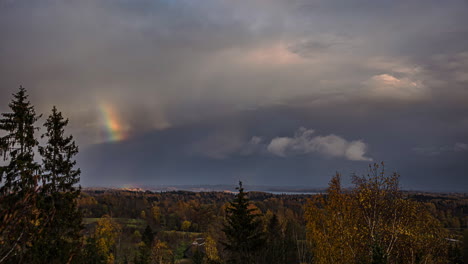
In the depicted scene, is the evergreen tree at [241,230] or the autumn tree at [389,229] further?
the evergreen tree at [241,230]

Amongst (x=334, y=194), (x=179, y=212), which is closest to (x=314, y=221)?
(x=334, y=194)

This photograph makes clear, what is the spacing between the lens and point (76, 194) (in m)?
33.3

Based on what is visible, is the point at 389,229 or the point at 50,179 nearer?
the point at 389,229

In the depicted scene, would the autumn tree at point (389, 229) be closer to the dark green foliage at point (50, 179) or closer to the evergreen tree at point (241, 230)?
the evergreen tree at point (241, 230)

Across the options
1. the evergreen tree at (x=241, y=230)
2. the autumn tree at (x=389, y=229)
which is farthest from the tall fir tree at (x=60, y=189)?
the autumn tree at (x=389, y=229)

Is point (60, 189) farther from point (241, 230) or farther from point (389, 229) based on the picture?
point (389, 229)

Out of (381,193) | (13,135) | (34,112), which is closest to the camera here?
(381,193)

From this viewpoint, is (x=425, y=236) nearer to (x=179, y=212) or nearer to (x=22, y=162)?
(x=22, y=162)

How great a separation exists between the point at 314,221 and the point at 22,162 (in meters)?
27.8

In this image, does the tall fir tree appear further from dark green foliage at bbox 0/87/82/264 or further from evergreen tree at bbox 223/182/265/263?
evergreen tree at bbox 223/182/265/263

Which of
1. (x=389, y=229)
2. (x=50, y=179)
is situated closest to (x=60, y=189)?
(x=50, y=179)

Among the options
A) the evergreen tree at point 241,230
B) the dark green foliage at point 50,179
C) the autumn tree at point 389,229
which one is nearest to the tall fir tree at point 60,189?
the dark green foliage at point 50,179

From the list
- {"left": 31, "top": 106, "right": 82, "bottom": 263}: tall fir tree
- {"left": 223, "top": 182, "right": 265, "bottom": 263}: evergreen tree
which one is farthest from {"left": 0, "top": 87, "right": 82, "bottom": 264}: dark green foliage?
{"left": 223, "top": 182, "right": 265, "bottom": 263}: evergreen tree

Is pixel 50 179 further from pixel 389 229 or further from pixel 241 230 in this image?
pixel 389 229
